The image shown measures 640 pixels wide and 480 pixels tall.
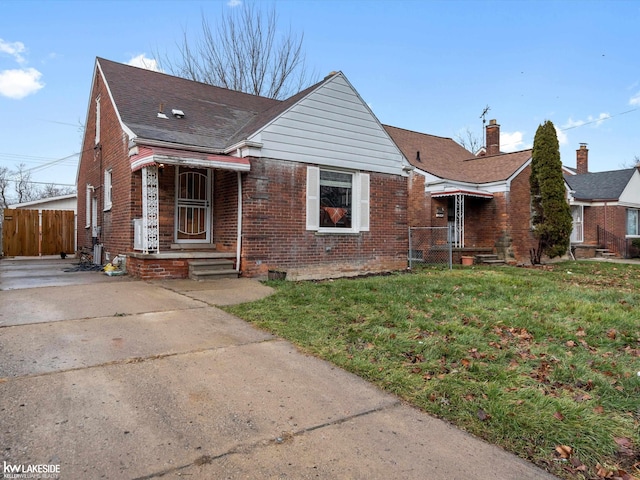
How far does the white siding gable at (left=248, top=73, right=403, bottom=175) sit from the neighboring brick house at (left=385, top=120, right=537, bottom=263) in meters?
4.38

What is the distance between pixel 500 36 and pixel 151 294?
15.7 m

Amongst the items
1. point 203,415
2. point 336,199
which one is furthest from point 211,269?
point 203,415

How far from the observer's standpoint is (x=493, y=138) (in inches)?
778

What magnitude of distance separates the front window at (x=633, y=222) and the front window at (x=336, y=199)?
19.7 metres

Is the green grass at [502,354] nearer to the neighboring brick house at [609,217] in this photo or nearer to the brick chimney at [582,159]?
the neighboring brick house at [609,217]

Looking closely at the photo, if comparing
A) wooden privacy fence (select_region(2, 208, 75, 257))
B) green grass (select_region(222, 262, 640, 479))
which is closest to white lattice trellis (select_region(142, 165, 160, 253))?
green grass (select_region(222, 262, 640, 479))

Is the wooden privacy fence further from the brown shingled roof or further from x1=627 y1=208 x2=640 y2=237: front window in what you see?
x1=627 y1=208 x2=640 y2=237: front window

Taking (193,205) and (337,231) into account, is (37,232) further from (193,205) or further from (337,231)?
(337,231)

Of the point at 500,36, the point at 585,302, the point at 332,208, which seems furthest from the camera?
the point at 500,36

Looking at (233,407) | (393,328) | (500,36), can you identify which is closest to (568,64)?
(500,36)

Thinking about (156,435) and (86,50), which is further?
(86,50)

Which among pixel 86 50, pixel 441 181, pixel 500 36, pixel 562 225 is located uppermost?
pixel 500 36

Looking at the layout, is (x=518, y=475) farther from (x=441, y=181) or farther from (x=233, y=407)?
(x=441, y=181)

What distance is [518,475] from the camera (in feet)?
7.43
